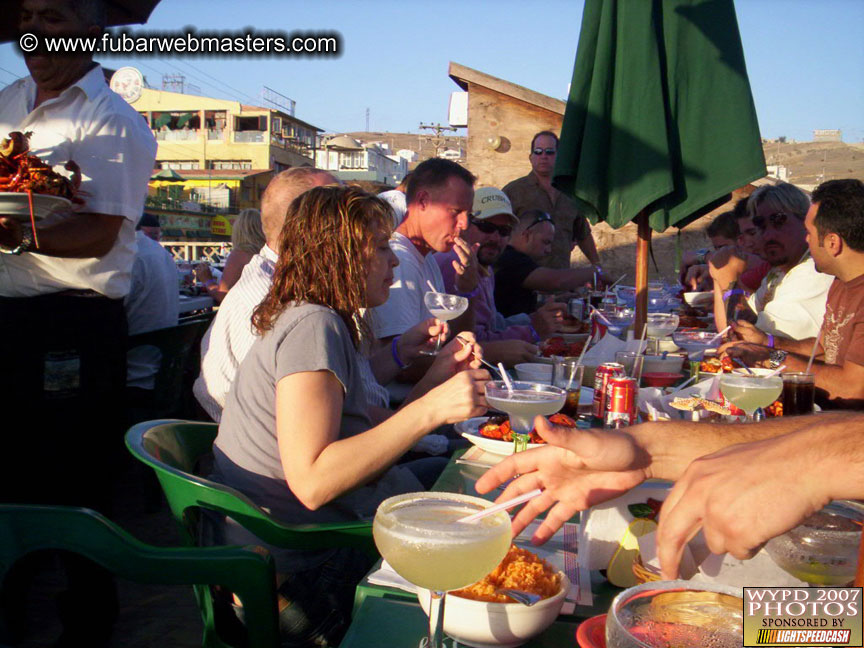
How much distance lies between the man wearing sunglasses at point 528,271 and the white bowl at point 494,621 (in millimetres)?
4856

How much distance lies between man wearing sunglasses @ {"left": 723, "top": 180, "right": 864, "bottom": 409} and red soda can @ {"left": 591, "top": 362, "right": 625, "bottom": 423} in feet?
4.17

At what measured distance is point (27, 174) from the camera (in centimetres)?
244

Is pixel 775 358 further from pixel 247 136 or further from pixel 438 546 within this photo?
pixel 247 136

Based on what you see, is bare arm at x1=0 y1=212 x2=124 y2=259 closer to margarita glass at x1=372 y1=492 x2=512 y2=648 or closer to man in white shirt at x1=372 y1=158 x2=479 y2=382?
man in white shirt at x1=372 y1=158 x2=479 y2=382

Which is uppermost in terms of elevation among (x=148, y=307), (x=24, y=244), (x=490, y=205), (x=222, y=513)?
(x=490, y=205)

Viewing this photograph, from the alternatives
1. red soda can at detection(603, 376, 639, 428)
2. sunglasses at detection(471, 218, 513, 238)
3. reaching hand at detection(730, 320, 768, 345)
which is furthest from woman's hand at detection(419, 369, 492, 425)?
sunglasses at detection(471, 218, 513, 238)

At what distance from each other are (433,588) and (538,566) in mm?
247

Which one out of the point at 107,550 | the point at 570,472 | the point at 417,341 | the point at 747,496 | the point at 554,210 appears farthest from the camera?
the point at 554,210

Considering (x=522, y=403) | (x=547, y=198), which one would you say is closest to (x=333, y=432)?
(x=522, y=403)

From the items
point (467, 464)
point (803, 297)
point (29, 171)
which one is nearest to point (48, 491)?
point (29, 171)

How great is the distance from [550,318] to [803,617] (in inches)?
163

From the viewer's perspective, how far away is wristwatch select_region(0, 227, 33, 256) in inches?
98.9

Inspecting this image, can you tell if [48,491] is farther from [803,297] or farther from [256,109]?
[256,109]

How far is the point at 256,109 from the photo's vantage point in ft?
209
